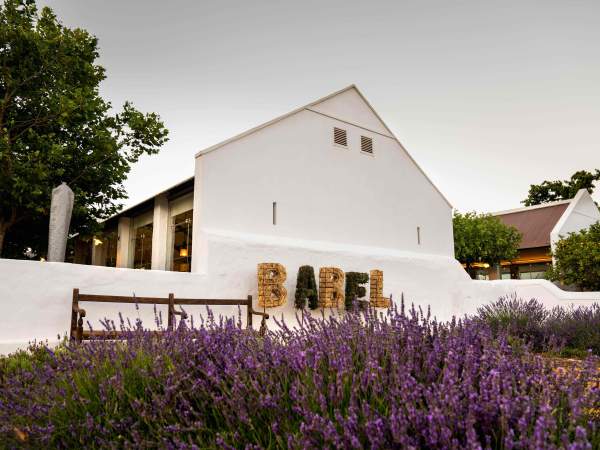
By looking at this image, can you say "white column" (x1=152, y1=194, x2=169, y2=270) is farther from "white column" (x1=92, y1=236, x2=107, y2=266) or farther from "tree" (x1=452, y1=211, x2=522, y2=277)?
"tree" (x1=452, y1=211, x2=522, y2=277)

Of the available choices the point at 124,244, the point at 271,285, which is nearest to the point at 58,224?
the point at 271,285

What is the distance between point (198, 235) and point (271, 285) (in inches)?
61.5

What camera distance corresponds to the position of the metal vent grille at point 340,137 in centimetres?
1103

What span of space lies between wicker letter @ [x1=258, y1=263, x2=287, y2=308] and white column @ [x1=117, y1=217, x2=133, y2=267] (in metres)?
6.55

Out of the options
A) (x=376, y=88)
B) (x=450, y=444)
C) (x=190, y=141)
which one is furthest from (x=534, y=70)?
(x=450, y=444)

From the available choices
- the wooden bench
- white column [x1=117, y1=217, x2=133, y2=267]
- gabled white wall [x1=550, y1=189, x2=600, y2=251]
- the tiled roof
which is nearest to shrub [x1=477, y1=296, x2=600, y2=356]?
the wooden bench

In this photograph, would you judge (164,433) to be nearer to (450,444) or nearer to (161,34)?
(450,444)

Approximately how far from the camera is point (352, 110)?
37.9ft

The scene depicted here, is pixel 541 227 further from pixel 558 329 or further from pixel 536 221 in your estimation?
pixel 558 329

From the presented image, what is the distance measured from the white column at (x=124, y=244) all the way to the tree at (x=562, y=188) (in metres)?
25.7

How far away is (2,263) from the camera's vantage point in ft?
19.4

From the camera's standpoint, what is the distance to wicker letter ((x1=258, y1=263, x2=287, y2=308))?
8.12m

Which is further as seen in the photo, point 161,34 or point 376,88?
point 376,88

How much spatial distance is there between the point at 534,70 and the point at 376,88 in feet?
12.9
